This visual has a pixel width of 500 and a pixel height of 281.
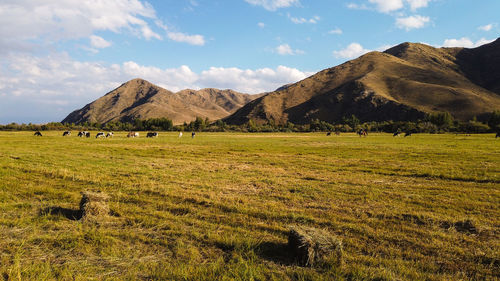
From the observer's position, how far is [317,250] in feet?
18.4

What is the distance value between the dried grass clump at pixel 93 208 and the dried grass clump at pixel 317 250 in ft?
20.6

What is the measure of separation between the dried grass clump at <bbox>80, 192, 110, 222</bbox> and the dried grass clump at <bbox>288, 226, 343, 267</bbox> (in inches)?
247

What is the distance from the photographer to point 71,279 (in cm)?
481

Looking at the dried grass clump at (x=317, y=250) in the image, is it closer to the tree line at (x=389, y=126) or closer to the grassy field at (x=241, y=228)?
the grassy field at (x=241, y=228)

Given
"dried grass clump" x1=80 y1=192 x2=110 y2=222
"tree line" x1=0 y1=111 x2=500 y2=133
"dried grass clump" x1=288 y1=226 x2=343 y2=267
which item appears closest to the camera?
"dried grass clump" x1=288 y1=226 x2=343 y2=267

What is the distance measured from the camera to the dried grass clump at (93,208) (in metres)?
7.91

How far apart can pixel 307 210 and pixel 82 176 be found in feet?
41.6

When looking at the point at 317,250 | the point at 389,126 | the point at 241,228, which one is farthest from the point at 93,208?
the point at 389,126

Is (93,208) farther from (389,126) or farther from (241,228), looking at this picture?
(389,126)

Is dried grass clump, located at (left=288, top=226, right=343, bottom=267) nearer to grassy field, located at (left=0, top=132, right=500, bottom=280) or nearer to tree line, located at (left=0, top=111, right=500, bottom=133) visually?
grassy field, located at (left=0, top=132, right=500, bottom=280)

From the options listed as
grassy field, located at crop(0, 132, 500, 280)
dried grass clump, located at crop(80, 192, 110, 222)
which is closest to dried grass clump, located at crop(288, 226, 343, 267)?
grassy field, located at crop(0, 132, 500, 280)

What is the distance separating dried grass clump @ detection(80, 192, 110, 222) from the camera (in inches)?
312

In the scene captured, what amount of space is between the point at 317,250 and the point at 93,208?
278 inches

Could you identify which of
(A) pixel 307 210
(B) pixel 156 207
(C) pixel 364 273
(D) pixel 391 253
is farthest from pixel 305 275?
(B) pixel 156 207
